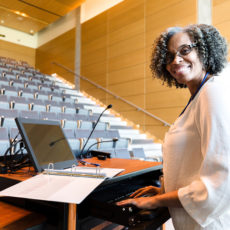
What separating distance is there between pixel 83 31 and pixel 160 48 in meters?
2.52

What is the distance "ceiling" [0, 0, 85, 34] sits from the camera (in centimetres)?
269

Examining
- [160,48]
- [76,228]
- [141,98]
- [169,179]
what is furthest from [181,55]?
[141,98]

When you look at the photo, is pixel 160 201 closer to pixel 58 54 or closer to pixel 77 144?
pixel 77 144

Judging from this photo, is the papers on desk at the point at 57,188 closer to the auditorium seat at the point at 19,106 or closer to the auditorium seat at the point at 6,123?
the auditorium seat at the point at 6,123

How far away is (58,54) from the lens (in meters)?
3.09

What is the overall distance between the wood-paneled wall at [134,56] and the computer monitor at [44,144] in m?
1.32

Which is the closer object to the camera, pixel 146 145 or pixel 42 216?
pixel 42 216

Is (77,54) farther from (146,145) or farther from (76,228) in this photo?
(76,228)

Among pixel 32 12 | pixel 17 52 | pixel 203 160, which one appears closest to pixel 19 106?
pixel 203 160

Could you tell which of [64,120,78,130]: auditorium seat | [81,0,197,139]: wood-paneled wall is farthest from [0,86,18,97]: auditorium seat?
[81,0,197,139]: wood-paneled wall

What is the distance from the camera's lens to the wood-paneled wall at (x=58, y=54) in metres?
2.84

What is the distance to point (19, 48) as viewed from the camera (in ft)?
11.4

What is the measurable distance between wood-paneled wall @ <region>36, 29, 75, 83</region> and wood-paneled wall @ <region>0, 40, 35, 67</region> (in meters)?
0.10

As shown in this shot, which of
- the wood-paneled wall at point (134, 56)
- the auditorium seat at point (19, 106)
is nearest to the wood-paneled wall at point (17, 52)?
the wood-paneled wall at point (134, 56)
